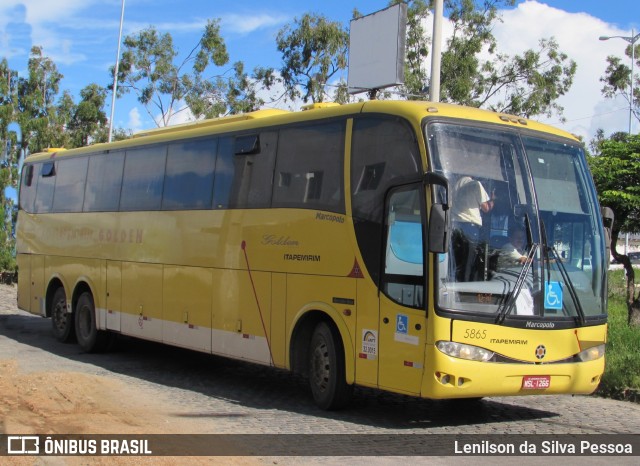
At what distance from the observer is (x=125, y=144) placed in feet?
44.1

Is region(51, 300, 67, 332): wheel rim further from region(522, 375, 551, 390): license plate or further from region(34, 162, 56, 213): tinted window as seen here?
region(522, 375, 551, 390): license plate

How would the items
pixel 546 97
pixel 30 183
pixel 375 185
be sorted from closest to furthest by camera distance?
1. pixel 375 185
2. pixel 30 183
3. pixel 546 97

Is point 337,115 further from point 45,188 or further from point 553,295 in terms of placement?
point 45,188

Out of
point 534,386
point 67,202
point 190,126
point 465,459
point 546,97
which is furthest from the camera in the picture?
point 546,97

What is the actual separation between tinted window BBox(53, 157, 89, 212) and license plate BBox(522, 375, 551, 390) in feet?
32.5

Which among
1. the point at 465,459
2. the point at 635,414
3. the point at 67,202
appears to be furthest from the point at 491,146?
the point at 67,202

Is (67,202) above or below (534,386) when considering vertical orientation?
above

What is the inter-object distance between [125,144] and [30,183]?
4.33m

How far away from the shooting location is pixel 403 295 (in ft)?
25.5

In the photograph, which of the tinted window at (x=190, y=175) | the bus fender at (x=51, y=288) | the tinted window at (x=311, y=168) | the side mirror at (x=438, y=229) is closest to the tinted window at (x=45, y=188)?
the bus fender at (x=51, y=288)

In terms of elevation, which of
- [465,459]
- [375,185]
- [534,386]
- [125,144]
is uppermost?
[125,144]

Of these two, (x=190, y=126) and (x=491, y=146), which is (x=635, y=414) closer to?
(x=491, y=146)

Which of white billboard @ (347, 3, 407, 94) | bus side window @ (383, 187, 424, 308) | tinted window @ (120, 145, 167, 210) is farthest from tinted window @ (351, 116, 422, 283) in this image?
white billboard @ (347, 3, 407, 94)

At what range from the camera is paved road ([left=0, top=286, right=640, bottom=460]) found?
8.09m
